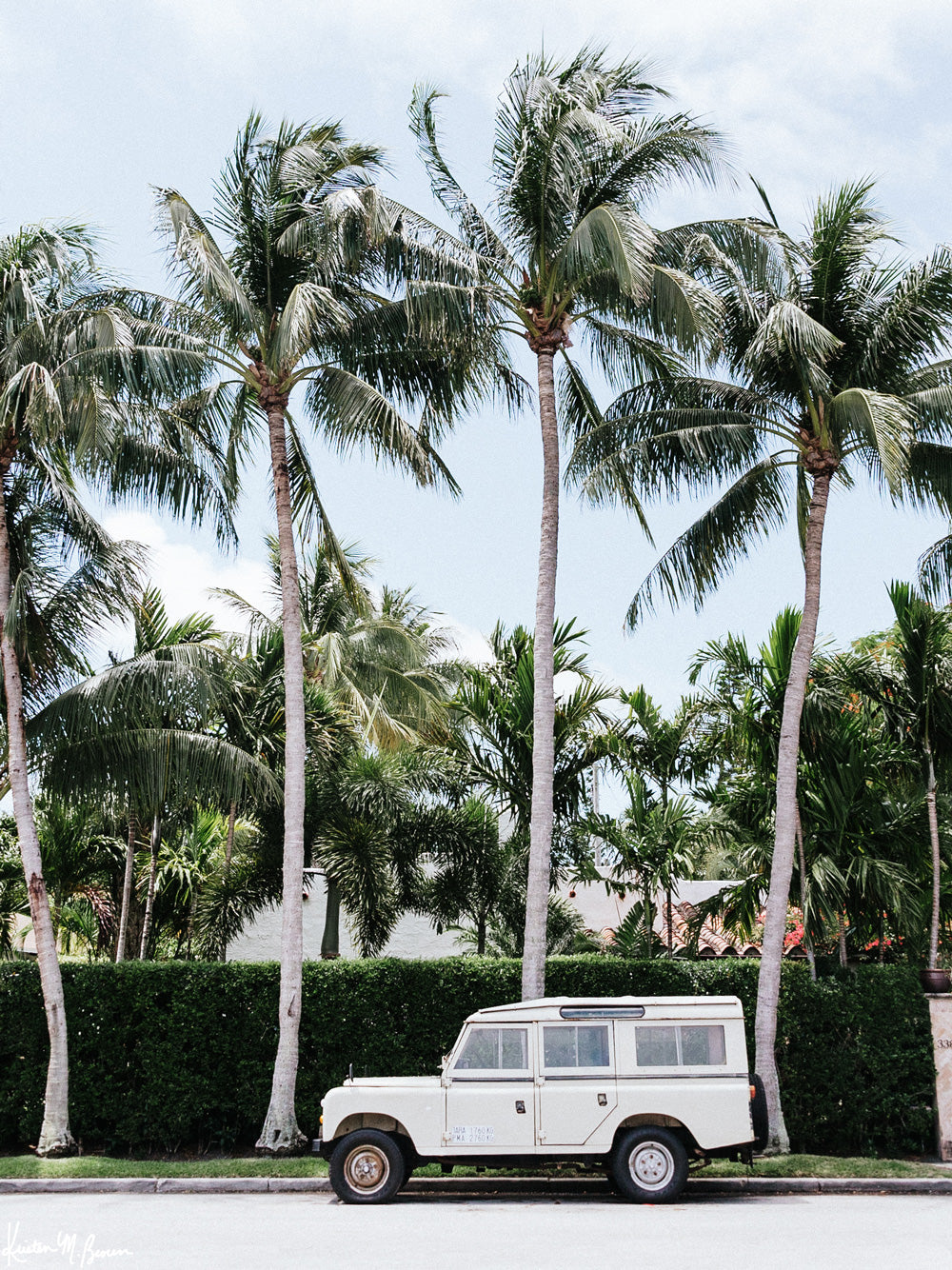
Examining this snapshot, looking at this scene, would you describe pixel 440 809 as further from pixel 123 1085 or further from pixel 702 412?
pixel 702 412

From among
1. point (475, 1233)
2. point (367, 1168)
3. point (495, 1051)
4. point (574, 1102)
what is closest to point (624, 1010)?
point (574, 1102)

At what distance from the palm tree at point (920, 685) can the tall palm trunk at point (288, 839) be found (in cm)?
749

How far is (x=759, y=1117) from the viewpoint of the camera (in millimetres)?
10664

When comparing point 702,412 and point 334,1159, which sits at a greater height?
point 702,412

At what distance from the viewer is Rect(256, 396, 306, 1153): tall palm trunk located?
13.2 meters

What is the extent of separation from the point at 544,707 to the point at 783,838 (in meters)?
3.16

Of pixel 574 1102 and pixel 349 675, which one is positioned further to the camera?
pixel 349 675

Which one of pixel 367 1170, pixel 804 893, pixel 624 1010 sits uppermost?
pixel 804 893

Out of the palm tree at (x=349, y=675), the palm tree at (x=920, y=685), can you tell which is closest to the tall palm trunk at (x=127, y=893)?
the palm tree at (x=349, y=675)

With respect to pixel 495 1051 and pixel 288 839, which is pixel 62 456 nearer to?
pixel 288 839

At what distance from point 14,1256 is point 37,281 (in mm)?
11843

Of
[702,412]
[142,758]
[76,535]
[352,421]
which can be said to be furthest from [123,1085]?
[702,412]

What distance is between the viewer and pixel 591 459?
49.8 ft
